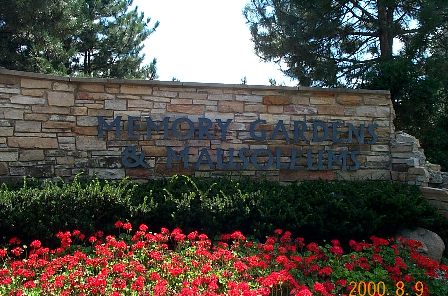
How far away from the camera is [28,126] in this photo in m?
5.71

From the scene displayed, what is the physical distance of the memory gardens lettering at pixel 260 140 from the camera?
6.02m

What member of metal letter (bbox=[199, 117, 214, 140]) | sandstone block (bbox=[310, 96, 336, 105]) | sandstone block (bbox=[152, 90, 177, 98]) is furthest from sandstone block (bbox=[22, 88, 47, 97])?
sandstone block (bbox=[310, 96, 336, 105])

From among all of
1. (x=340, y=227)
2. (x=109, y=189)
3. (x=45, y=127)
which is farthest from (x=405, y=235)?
(x=45, y=127)

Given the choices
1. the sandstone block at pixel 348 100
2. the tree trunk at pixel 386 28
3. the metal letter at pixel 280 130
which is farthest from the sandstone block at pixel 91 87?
the tree trunk at pixel 386 28

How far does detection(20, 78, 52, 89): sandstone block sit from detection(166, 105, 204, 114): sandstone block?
1.60 metres

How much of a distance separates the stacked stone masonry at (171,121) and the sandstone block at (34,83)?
1 centimetres

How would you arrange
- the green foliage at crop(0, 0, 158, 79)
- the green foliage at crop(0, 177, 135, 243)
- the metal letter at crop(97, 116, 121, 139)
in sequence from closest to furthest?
the green foliage at crop(0, 177, 135, 243)
the metal letter at crop(97, 116, 121, 139)
the green foliage at crop(0, 0, 158, 79)

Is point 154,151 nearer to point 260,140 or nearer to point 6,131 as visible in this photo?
point 260,140

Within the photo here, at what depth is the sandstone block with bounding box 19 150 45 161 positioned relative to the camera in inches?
223

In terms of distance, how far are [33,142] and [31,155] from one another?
0.55 feet

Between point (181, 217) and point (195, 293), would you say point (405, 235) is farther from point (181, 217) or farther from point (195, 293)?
point (195, 293)

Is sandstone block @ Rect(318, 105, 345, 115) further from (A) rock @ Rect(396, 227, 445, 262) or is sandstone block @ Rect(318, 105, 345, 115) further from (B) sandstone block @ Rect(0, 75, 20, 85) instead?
(B) sandstone block @ Rect(0, 75, 20, 85)

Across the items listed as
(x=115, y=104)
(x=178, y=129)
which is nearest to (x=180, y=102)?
(x=178, y=129)
